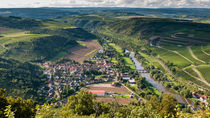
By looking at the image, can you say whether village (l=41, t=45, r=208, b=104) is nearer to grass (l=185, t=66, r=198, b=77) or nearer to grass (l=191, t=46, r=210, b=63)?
grass (l=185, t=66, r=198, b=77)

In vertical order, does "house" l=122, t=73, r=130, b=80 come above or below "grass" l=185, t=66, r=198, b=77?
below

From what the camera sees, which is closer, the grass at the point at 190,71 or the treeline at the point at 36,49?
the grass at the point at 190,71

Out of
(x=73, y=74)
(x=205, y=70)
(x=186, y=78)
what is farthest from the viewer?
(x=205, y=70)

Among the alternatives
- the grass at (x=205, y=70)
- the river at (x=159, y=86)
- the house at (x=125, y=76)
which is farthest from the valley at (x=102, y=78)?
the house at (x=125, y=76)

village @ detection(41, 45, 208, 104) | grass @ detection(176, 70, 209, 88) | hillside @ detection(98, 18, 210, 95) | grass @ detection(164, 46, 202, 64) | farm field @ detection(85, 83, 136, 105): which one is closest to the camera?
farm field @ detection(85, 83, 136, 105)

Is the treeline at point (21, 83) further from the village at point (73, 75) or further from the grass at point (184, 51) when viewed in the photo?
the grass at point (184, 51)

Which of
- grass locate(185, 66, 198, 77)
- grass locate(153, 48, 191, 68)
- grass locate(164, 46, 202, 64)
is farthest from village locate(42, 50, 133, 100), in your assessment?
grass locate(164, 46, 202, 64)

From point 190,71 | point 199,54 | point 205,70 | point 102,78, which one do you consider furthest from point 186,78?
point 102,78

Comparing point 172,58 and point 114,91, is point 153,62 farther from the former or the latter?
point 114,91

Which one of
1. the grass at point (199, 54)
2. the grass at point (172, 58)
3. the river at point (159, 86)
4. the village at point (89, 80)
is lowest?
the river at point (159, 86)
